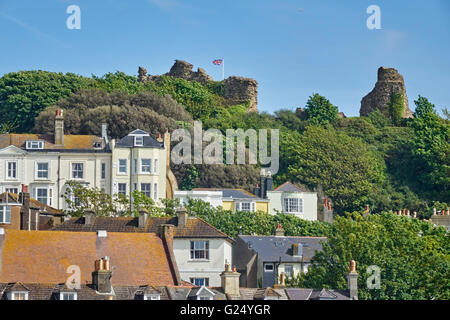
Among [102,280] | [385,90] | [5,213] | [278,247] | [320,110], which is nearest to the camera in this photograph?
[102,280]

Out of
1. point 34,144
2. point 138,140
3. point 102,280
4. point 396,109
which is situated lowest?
point 102,280

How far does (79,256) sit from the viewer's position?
52625 millimetres

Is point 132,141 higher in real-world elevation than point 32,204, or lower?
higher

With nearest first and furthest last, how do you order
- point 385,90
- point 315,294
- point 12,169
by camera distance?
1. point 315,294
2. point 12,169
3. point 385,90

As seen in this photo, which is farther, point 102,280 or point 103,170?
point 103,170

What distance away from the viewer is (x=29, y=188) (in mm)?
74438

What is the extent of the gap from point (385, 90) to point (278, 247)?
4505 cm

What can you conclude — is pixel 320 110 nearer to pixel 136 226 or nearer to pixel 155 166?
pixel 155 166

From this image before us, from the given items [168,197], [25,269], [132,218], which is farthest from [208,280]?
[168,197]

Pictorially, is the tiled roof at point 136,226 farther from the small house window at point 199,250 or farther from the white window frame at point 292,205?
the white window frame at point 292,205

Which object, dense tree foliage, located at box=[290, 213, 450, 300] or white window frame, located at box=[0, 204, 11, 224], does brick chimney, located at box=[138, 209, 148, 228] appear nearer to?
white window frame, located at box=[0, 204, 11, 224]

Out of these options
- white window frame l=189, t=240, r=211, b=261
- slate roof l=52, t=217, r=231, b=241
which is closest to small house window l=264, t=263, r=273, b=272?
slate roof l=52, t=217, r=231, b=241

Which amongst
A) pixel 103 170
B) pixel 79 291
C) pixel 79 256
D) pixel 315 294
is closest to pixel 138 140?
pixel 103 170

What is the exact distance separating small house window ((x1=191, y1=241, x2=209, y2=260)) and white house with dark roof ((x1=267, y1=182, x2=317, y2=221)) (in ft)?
65.5
